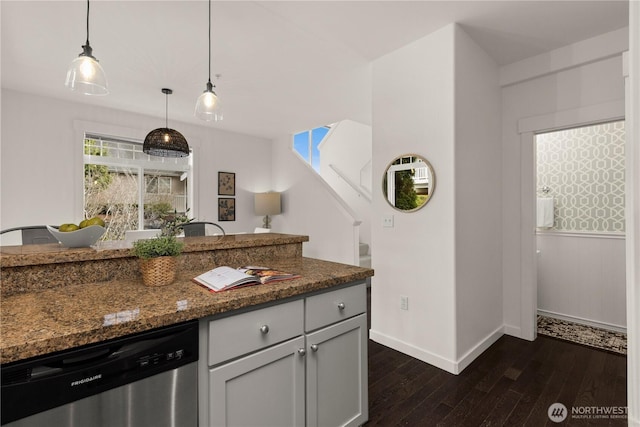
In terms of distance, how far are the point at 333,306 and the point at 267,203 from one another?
176 inches

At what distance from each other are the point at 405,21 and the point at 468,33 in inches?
23.2

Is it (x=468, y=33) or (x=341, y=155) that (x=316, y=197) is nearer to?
(x=341, y=155)

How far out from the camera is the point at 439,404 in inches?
77.4

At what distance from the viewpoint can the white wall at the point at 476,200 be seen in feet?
7.91

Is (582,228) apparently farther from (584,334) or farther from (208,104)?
(208,104)

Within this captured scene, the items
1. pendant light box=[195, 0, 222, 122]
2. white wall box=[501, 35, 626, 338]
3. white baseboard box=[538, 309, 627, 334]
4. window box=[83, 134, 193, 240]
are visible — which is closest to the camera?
pendant light box=[195, 0, 222, 122]

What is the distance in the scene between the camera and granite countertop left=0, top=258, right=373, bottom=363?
83 centimetres

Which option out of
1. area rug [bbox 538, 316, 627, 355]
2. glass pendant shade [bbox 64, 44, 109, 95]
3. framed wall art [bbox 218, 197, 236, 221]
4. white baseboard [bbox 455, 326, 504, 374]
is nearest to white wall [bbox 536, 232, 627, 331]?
area rug [bbox 538, 316, 627, 355]

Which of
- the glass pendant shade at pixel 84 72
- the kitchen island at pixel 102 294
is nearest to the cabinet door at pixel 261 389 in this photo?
the kitchen island at pixel 102 294

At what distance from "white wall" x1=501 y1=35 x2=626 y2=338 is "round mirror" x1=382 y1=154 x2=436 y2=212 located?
1114mm

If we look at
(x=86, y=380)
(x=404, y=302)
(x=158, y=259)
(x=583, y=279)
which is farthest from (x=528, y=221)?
(x=86, y=380)

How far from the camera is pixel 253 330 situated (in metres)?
1.23

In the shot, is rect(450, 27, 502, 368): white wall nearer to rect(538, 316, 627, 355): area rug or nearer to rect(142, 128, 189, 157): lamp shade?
rect(538, 316, 627, 355): area rug

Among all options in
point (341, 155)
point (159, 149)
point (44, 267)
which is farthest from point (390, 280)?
point (341, 155)
